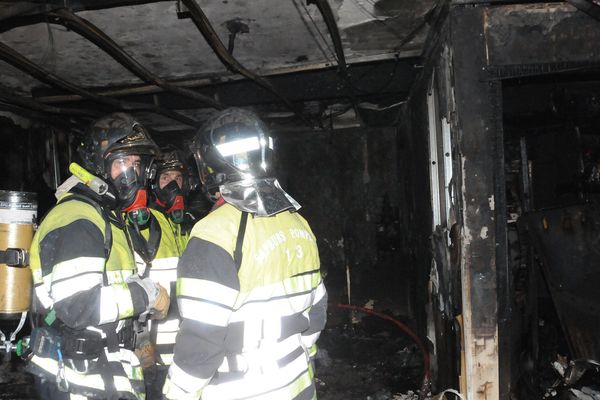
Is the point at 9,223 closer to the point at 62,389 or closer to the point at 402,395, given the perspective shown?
the point at 62,389

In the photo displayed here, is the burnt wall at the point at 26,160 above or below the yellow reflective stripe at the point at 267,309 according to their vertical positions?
above

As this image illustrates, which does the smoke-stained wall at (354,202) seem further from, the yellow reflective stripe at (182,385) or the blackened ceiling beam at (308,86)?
the yellow reflective stripe at (182,385)

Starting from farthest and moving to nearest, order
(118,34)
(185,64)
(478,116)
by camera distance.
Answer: (185,64), (118,34), (478,116)

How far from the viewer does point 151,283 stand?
233 cm

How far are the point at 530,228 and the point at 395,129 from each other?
3.97m

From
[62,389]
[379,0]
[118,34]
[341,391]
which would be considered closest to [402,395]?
[341,391]

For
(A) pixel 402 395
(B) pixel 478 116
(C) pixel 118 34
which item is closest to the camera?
(B) pixel 478 116

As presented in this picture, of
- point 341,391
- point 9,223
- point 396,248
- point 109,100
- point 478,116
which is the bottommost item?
point 341,391

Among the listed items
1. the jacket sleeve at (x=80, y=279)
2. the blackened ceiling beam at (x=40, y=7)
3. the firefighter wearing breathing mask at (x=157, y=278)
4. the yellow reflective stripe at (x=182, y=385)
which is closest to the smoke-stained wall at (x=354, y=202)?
the firefighter wearing breathing mask at (x=157, y=278)

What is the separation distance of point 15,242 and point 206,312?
1.42 metres

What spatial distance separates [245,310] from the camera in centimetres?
190

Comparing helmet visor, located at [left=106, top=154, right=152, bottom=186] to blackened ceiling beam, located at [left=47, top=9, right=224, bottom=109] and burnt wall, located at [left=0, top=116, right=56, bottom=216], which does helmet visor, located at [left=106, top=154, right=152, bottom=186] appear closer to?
blackened ceiling beam, located at [left=47, top=9, right=224, bottom=109]

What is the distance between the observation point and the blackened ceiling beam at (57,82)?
354 centimetres

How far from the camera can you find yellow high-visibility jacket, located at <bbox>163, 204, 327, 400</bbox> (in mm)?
1753
